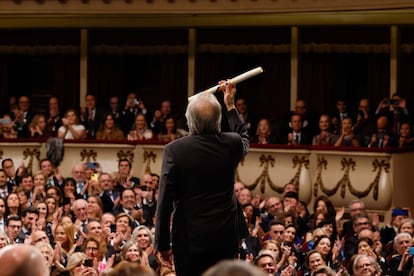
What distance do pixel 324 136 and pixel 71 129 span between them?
3.56 meters

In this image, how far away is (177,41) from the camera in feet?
60.1

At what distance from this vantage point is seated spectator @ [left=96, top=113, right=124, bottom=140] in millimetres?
14798

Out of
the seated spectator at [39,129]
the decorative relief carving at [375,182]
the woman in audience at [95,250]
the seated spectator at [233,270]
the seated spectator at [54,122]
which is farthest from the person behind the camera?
the seated spectator at [54,122]

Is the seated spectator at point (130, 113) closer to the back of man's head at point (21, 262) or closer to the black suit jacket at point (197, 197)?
the black suit jacket at point (197, 197)

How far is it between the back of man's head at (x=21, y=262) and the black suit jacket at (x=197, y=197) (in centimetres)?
207

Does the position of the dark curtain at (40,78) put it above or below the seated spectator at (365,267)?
above

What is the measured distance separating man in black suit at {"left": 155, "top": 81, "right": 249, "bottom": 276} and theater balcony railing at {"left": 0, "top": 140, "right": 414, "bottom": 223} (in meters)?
7.71

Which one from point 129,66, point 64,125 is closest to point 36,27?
point 129,66

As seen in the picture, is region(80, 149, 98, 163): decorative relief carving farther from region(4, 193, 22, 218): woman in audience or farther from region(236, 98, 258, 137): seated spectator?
region(4, 193, 22, 218): woman in audience

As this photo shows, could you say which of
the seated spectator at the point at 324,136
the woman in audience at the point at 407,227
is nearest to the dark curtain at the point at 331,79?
the seated spectator at the point at 324,136

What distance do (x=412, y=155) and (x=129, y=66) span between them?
6.77 meters

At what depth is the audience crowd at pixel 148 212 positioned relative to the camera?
945cm

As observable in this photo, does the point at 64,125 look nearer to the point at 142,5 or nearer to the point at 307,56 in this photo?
the point at 142,5

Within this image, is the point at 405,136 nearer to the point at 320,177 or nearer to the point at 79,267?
the point at 320,177
